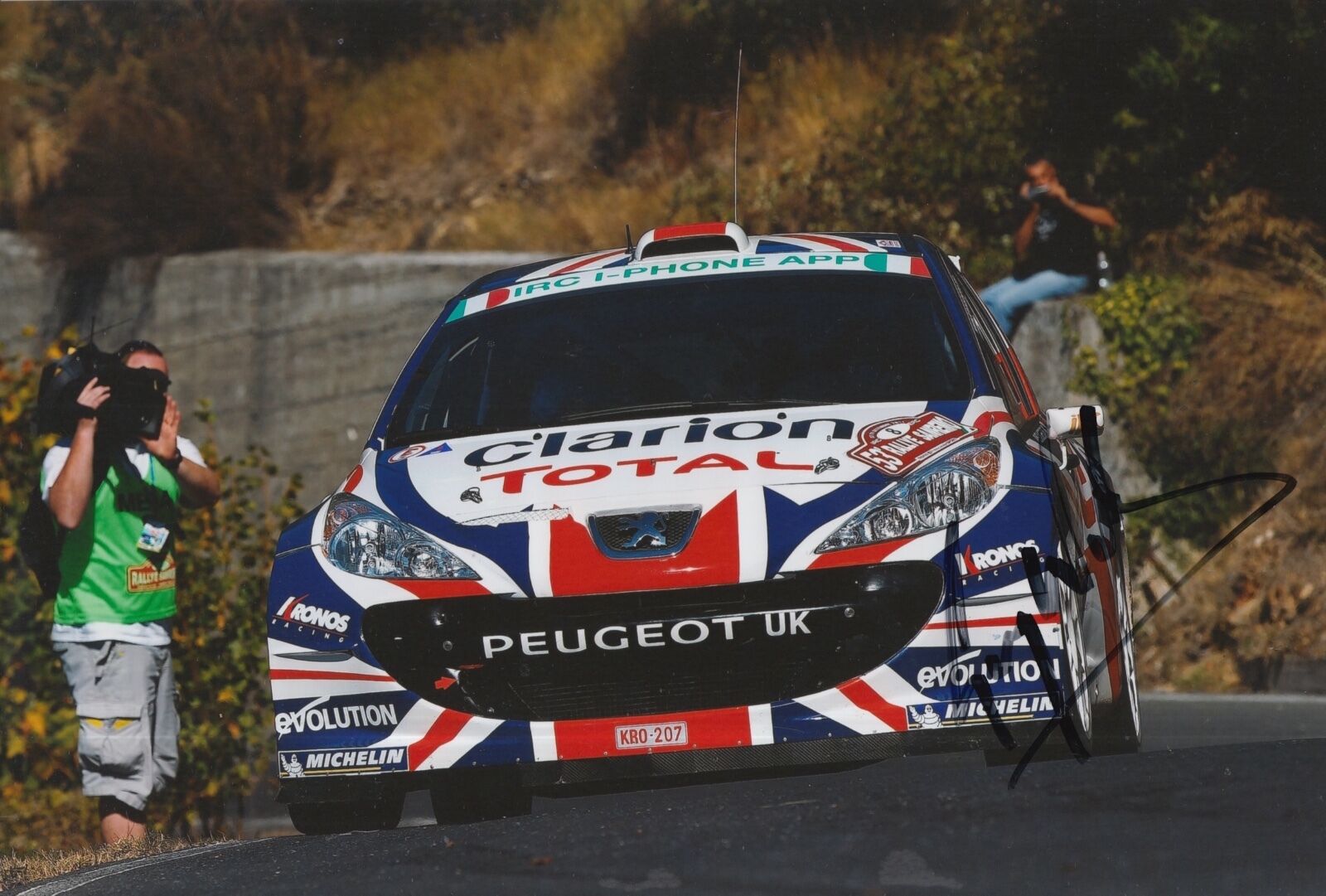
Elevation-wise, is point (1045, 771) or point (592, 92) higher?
point (592, 92)

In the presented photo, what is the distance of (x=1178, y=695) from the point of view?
10219 millimetres

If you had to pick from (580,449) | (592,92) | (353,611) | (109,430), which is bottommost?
(353,611)

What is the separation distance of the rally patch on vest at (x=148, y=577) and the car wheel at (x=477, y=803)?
6.56 feet

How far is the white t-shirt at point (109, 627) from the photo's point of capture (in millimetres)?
7320

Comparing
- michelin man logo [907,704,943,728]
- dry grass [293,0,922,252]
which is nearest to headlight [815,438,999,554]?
michelin man logo [907,704,943,728]

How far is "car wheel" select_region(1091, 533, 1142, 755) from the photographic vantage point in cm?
585

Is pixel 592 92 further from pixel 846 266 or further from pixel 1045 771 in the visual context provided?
pixel 1045 771

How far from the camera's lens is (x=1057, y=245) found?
1270 cm

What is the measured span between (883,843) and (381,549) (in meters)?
1.55

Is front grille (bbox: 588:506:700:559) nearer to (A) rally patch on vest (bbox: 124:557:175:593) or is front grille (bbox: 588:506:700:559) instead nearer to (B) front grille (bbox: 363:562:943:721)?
(B) front grille (bbox: 363:562:943:721)

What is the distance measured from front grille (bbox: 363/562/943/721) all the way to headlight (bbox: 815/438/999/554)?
0.09m

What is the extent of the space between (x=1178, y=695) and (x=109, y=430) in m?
5.46

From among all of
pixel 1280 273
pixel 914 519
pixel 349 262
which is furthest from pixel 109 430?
pixel 1280 273

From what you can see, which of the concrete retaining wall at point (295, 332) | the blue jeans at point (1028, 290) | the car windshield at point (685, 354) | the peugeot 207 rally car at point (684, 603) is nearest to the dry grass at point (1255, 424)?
the blue jeans at point (1028, 290)
